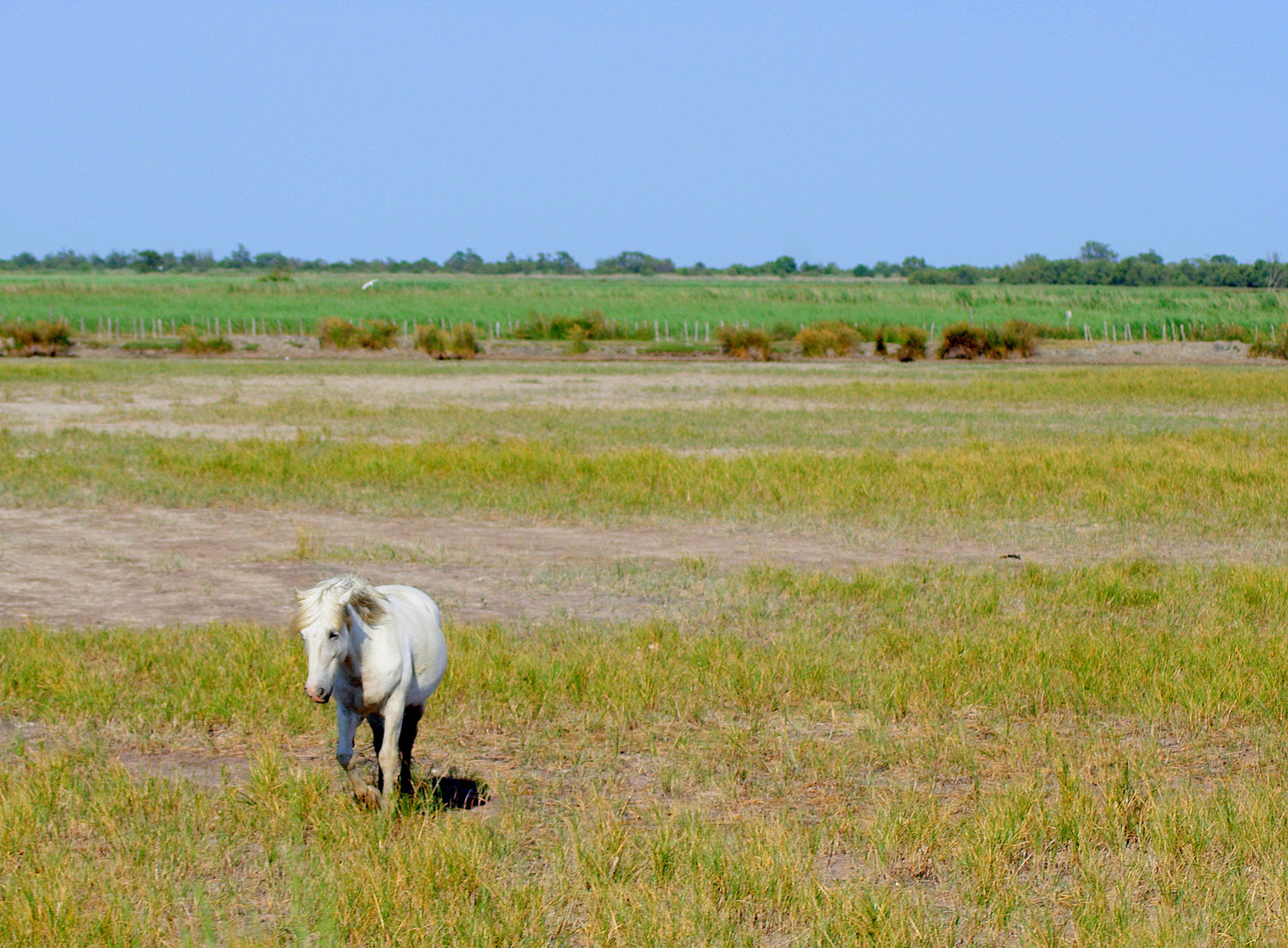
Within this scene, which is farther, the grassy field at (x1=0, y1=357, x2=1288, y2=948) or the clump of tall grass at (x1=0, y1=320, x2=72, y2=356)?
the clump of tall grass at (x1=0, y1=320, x2=72, y2=356)

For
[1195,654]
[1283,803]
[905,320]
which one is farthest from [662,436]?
[905,320]

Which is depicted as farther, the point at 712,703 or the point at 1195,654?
the point at 1195,654

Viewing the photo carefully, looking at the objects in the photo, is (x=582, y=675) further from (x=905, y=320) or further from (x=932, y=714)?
(x=905, y=320)

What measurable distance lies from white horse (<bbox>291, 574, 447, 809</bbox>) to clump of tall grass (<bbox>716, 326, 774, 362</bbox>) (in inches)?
2021

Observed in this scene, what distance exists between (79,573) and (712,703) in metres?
6.56

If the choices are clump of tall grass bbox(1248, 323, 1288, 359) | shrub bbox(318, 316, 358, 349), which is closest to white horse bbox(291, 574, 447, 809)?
shrub bbox(318, 316, 358, 349)

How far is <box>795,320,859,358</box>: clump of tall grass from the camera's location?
2327 inches

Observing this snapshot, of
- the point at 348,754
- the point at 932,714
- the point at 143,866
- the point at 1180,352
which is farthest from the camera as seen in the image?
the point at 1180,352

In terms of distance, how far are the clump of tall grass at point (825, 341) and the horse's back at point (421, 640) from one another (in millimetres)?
A: 53451

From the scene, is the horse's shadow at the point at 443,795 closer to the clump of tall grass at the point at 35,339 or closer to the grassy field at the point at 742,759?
the grassy field at the point at 742,759

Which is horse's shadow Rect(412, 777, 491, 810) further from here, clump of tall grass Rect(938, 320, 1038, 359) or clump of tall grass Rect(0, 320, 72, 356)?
clump of tall grass Rect(938, 320, 1038, 359)

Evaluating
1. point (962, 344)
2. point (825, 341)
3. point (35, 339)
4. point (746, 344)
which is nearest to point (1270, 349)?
point (962, 344)

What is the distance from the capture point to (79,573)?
12.0 m

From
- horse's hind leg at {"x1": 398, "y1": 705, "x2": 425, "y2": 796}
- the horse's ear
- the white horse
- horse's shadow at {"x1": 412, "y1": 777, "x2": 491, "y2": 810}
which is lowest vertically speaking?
horse's shadow at {"x1": 412, "y1": 777, "x2": 491, "y2": 810}
